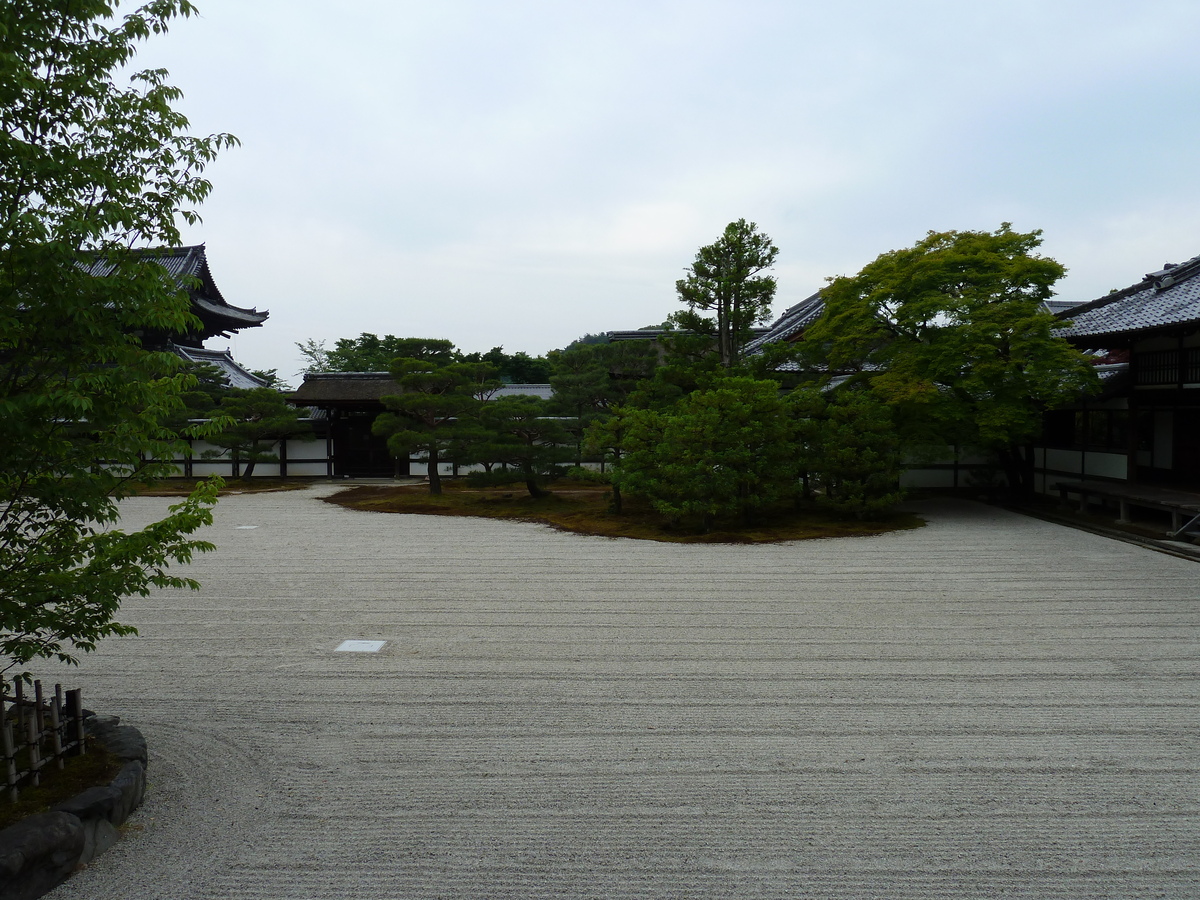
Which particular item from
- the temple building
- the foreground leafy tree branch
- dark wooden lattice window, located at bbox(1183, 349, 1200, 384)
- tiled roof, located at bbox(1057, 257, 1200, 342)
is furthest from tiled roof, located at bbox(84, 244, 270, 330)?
dark wooden lattice window, located at bbox(1183, 349, 1200, 384)

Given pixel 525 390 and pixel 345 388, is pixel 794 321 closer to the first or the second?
pixel 525 390

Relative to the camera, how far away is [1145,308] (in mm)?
13492

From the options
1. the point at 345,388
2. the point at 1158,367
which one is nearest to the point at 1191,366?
the point at 1158,367

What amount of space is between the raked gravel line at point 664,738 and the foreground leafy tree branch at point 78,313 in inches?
50.7

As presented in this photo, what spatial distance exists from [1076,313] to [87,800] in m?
17.6

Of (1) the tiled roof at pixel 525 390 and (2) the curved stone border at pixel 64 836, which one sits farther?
(1) the tiled roof at pixel 525 390

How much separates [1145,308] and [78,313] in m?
16.0

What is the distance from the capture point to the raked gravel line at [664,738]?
3312 millimetres

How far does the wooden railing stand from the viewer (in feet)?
11.6

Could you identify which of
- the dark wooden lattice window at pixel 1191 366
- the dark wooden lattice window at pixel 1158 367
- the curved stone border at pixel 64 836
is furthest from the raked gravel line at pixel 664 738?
the dark wooden lattice window at pixel 1158 367

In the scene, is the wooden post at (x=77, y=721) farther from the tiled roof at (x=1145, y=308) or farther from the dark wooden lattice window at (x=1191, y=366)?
the dark wooden lattice window at (x=1191, y=366)

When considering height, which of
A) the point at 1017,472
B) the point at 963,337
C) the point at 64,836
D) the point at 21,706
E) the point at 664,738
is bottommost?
the point at 664,738

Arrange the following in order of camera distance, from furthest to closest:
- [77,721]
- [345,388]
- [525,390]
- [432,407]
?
[525,390] < [345,388] < [432,407] < [77,721]

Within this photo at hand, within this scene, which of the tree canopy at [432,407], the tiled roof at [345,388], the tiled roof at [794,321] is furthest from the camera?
the tiled roof at [345,388]
